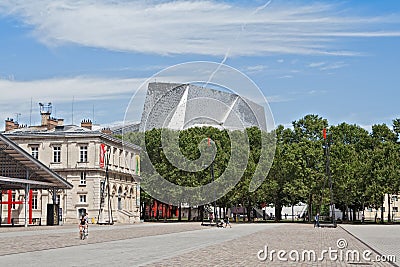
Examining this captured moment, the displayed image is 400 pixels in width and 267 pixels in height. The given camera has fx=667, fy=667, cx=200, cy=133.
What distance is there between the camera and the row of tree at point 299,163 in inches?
3179

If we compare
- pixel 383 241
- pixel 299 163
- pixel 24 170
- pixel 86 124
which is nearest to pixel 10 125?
pixel 86 124

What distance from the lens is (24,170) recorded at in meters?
65.7

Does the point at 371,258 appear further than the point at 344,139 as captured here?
No

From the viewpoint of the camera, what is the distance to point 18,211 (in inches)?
3125

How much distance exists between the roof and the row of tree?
23917 millimetres

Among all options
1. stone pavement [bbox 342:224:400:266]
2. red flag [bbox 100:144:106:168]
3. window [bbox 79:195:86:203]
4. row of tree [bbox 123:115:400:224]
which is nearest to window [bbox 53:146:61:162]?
red flag [bbox 100:144:106:168]

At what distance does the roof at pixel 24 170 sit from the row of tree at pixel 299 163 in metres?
23.9

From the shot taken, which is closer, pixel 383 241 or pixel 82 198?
pixel 383 241

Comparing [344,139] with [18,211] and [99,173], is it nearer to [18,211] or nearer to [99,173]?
[99,173]

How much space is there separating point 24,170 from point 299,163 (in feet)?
114

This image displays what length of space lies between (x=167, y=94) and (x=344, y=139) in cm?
2539

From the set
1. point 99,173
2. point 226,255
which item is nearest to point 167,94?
point 99,173

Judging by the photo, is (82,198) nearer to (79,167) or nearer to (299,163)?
(79,167)

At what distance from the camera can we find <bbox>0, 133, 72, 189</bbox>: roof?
205 ft
